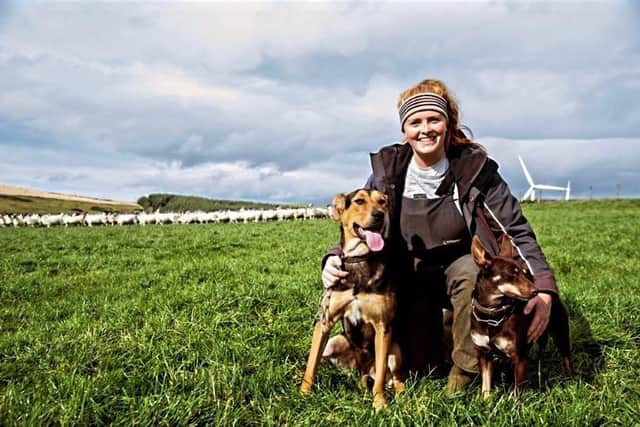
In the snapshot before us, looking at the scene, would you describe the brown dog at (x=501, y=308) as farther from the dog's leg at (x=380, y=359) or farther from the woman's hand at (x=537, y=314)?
the dog's leg at (x=380, y=359)

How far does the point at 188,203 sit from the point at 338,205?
4419cm

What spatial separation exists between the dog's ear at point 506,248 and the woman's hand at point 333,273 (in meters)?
1.23

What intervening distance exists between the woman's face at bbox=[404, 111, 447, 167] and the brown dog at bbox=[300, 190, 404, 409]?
1.87ft

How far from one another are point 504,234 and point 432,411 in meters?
1.48

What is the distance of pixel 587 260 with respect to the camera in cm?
1005

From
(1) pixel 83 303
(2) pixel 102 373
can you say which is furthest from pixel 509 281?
(1) pixel 83 303

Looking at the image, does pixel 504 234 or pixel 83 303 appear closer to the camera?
pixel 504 234

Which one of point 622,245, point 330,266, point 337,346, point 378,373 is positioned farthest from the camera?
point 622,245

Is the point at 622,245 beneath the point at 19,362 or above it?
above

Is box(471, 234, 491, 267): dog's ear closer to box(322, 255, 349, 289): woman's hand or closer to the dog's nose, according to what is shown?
the dog's nose

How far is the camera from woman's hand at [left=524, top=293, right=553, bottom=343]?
341cm

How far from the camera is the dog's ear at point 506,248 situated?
11.4ft

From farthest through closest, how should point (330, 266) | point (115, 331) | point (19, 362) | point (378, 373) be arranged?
point (115, 331) < point (19, 362) < point (330, 266) < point (378, 373)

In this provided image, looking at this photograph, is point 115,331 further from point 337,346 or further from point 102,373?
point 337,346
